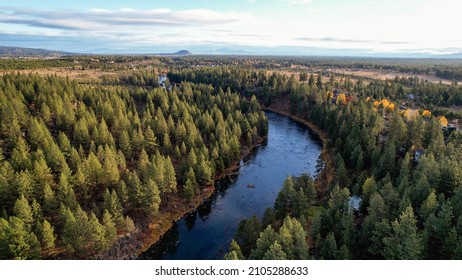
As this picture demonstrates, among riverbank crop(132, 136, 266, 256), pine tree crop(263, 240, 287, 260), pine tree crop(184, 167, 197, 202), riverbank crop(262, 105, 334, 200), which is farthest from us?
riverbank crop(262, 105, 334, 200)

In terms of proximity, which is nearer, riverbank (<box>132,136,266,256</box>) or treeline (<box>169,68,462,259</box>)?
treeline (<box>169,68,462,259</box>)

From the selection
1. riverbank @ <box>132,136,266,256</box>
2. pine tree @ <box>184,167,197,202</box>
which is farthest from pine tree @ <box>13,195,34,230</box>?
pine tree @ <box>184,167,197,202</box>

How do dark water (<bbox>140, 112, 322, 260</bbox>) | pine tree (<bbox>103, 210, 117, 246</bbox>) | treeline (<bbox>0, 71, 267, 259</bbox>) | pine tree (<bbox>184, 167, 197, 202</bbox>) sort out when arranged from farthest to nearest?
pine tree (<bbox>184, 167, 197, 202</bbox>), dark water (<bbox>140, 112, 322, 260</bbox>), pine tree (<bbox>103, 210, 117, 246</bbox>), treeline (<bbox>0, 71, 267, 259</bbox>)

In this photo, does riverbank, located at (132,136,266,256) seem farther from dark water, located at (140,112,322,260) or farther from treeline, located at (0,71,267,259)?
treeline, located at (0,71,267,259)

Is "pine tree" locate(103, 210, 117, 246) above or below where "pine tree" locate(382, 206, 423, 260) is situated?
below

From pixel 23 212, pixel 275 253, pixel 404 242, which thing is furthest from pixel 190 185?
pixel 404 242
